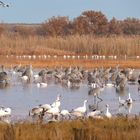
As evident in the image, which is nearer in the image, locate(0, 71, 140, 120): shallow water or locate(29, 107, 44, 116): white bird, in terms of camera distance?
locate(29, 107, 44, 116): white bird

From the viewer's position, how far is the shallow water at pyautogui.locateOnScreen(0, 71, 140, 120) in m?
16.9

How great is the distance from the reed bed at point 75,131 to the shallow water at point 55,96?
3.40 meters

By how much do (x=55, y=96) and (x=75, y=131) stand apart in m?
9.89

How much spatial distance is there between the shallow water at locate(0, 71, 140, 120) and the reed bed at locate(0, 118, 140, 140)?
340 cm

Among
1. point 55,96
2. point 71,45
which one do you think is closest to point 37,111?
point 55,96

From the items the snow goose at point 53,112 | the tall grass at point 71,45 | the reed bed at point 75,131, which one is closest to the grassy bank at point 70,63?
the tall grass at point 71,45

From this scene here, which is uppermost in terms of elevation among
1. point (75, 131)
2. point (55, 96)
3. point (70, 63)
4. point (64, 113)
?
point (75, 131)

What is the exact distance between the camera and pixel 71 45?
4741 cm

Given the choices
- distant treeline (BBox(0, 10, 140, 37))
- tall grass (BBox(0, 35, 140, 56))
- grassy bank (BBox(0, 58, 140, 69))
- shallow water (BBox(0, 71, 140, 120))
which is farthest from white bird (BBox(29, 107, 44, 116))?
distant treeline (BBox(0, 10, 140, 37))

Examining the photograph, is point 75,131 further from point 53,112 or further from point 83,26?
point 83,26

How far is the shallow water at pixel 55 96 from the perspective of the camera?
16938mm

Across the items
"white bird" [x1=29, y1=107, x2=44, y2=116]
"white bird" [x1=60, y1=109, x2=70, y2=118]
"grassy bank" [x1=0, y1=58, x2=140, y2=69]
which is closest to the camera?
"white bird" [x1=29, y1=107, x2=44, y2=116]

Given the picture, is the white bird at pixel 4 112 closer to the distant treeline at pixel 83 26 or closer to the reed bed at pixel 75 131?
the reed bed at pixel 75 131

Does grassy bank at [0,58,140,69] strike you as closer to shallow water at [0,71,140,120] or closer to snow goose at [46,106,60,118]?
shallow water at [0,71,140,120]
